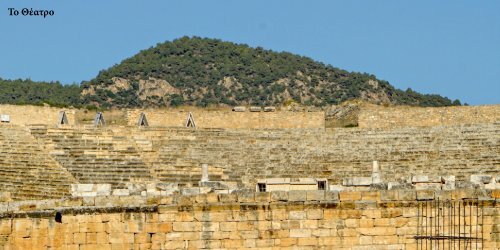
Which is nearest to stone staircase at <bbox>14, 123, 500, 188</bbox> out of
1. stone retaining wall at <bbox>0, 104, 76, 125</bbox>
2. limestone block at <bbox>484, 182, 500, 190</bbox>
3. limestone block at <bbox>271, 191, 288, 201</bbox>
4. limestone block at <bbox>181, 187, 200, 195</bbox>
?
stone retaining wall at <bbox>0, 104, 76, 125</bbox>

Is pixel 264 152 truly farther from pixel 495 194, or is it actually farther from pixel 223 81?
pixel 223 81

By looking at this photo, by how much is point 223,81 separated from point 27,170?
39627 mm

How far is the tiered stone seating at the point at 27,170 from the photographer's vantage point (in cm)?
3825

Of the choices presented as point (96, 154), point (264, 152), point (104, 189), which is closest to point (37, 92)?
point (96, 154)

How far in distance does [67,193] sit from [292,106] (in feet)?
72.0

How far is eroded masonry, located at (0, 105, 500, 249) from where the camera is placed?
880 inches

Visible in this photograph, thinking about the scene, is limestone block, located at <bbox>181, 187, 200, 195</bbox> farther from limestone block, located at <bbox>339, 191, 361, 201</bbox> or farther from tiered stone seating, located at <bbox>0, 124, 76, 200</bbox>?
tiered stone seating, located at <bbox>0, 124, 76, 200</bbox>

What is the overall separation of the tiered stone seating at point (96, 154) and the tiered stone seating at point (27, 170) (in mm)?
479

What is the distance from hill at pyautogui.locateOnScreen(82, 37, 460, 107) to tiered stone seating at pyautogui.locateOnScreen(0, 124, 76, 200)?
94.3 feet

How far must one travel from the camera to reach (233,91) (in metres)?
78.5

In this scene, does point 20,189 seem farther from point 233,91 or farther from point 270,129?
point 233,91

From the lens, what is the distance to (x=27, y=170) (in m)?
40.7

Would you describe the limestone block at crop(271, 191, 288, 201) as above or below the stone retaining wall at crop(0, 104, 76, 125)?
below

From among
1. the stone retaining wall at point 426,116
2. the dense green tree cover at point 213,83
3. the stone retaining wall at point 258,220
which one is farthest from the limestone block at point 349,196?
the dense green tree cover at point 213,83
